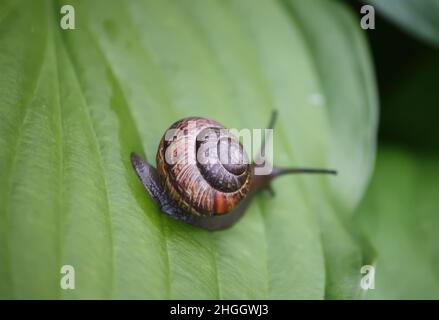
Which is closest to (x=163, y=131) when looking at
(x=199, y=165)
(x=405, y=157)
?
(x=199, y=165)

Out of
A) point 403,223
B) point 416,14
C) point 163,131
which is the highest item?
point 416,14

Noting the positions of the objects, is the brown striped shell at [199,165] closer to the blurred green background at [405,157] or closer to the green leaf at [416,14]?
the blurred green background at [405,157]

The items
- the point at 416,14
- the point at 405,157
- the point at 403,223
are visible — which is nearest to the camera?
the point at 416,14

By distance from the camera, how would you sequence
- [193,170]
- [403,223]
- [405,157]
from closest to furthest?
[193,170] → [403,223] → [405,157]

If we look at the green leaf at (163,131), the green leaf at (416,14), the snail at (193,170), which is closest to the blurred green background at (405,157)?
the green leaf at (416,14)

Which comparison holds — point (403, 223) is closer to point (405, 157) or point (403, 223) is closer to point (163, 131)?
→ point (405, 157)

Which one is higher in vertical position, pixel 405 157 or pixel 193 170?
pixel 405 157

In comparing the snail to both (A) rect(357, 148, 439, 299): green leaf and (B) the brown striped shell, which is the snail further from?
(A) rect(357, 148, 439, 299): green leaf
